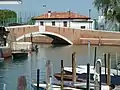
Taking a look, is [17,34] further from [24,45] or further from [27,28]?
[24,45]

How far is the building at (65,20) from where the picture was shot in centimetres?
5997

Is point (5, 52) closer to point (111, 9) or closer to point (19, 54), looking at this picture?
point (19, 54)

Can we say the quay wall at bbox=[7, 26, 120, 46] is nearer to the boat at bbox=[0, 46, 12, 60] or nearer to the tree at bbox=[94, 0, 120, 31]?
the boat at bbox=[0, 46, 12, 60]

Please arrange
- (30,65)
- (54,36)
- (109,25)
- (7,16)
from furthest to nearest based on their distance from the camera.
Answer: (7,16) → (54,36) → (30,65) → (109,25)

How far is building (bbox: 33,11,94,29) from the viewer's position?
197 feet

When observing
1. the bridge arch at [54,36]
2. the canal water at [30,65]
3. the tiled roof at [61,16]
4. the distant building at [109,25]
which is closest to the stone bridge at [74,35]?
the bridge arch at [54,36]

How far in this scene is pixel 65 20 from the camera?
200 ft

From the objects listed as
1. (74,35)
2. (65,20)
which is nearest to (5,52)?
(74,35)

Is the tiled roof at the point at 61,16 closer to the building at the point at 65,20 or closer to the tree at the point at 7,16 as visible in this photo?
the building at the point at 65,20

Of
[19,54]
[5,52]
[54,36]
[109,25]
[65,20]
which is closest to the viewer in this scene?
[109,25]

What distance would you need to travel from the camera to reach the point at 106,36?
2003 inches

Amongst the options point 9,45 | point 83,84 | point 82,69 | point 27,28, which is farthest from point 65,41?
point 83,84

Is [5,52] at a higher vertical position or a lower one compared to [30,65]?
higher

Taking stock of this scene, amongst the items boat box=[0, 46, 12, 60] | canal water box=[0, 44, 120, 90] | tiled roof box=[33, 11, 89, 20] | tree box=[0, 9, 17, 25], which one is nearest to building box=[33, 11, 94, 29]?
tiled roof box=[33, 11, 89, 20]
